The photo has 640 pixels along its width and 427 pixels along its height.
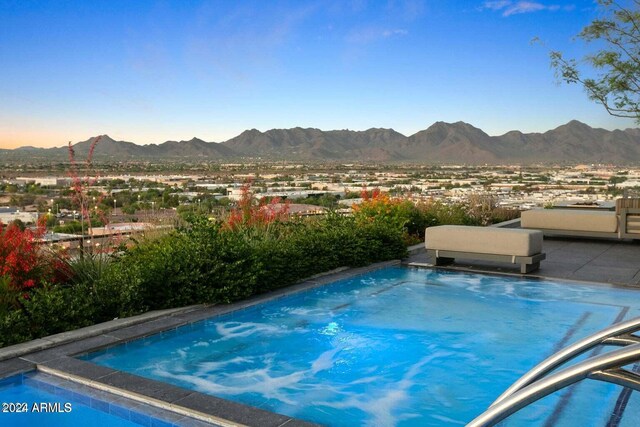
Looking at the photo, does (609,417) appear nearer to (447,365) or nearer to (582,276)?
(447,365)

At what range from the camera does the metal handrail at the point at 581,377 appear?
150cm

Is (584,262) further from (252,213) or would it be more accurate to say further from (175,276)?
(175,276)

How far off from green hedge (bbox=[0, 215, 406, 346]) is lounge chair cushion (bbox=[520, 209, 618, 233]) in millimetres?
4827

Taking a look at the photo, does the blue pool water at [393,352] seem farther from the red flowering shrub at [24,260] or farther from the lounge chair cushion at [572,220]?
the lounge chair cushion at [572,220]

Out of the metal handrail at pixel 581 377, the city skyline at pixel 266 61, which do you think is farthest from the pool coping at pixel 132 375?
the city skyline at pixel 266 61

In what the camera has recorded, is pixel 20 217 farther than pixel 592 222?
No

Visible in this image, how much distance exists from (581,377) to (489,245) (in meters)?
6.01

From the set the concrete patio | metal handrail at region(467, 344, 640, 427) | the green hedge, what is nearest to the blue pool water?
the green hedge

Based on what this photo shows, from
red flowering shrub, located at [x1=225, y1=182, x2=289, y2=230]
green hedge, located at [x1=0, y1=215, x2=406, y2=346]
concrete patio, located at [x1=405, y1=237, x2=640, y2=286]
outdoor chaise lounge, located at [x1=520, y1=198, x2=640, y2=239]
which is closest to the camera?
green hedge, located at [x1=0, y1=215, x2=406, y2=346]

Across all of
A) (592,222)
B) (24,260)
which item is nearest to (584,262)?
(592,222)

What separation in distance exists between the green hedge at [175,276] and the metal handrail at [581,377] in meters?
3.87

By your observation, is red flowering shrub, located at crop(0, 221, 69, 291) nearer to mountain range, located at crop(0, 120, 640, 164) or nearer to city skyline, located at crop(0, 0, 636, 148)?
city skyline, located at crop(0, 0, 636, 148)

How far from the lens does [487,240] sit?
24.0ft

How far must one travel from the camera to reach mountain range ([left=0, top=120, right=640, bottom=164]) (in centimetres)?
7706
